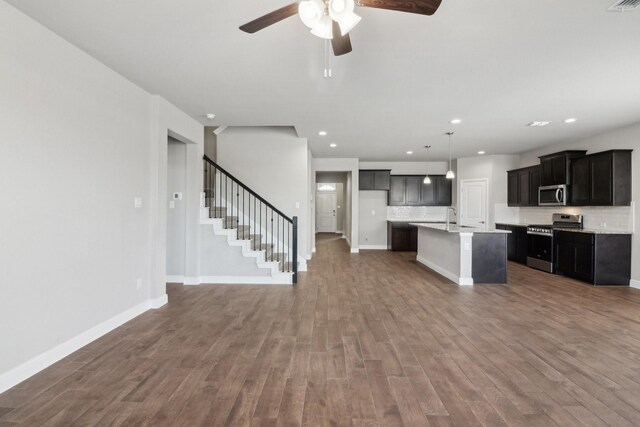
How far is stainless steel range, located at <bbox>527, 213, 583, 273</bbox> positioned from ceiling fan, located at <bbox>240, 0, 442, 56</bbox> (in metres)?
6.09

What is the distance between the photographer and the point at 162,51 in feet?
9.35

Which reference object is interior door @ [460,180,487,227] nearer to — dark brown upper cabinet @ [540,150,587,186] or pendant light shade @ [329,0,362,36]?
dark brown upper cabinet @ [540,150,587,186]

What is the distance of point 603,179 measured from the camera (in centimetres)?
537

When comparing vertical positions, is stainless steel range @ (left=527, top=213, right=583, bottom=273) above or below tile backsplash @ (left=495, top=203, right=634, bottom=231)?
below

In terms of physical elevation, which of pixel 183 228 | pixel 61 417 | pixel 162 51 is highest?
pixel 162 51

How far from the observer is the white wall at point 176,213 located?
5.10 m

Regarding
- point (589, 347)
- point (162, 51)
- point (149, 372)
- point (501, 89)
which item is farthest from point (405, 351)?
point (162, 51)

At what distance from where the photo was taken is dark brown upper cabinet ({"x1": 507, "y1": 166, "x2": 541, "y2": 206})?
22.7ft

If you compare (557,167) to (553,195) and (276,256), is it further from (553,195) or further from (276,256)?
(276,256)

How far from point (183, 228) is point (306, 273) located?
7.86 feet

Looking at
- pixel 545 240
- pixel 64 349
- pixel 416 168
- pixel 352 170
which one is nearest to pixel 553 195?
pixel 545 240

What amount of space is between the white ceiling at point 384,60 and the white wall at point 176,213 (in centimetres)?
86

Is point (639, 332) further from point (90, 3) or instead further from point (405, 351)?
point (90, 3)

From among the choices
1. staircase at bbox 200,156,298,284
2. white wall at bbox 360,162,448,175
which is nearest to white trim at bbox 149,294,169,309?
staircase at bbox 200,156,298,284
